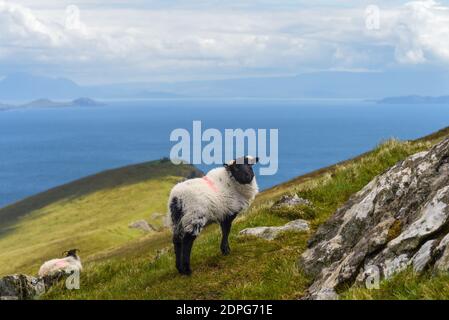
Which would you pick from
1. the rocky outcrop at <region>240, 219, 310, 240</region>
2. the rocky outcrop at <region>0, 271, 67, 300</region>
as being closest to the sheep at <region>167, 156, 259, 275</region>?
the rocky outcrop at <region>240, 219, 310, 240</region>

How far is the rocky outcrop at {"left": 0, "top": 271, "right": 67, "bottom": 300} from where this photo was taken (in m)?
17.5

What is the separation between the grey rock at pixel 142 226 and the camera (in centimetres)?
13190

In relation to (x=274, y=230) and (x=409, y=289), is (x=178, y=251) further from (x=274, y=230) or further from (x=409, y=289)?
(x=409, y=289)

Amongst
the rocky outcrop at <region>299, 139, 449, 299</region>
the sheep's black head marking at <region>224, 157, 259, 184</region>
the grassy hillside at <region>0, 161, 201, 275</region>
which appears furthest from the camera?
the grassy hillside at <region>0, 161, 201, 275</region>

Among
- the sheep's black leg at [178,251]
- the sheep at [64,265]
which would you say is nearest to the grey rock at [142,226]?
the sheep at [64,265]

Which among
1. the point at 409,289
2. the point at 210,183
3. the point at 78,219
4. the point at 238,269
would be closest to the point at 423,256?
the point at 409,289

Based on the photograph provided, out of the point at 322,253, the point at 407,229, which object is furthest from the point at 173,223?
the point at 407,229

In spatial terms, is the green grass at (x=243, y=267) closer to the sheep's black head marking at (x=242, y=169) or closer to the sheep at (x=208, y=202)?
the sheep at (x=208, y=202)

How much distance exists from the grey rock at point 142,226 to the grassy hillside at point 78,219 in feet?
6.13

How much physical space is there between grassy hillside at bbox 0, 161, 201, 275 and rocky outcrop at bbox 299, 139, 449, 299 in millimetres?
89963

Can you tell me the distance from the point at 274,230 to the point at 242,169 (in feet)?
7.58

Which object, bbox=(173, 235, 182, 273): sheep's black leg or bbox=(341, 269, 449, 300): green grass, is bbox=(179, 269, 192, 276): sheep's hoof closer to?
bbox=(173, 235, 182, 273): sheep's black leg

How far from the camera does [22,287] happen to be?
17.8m
